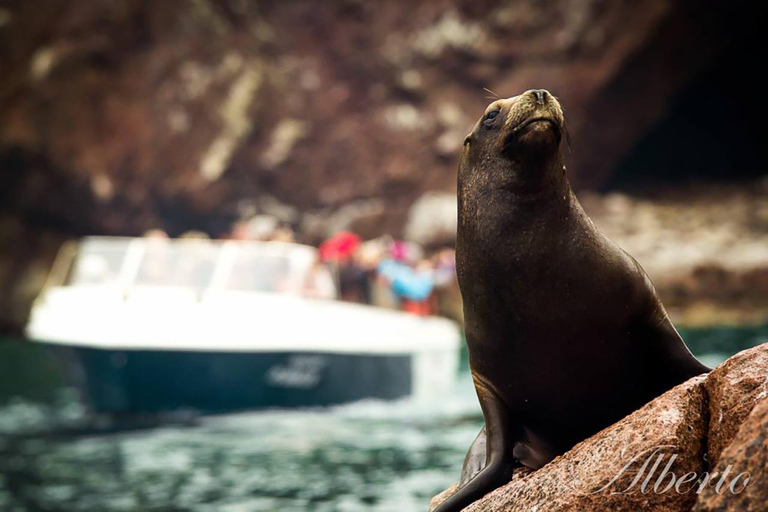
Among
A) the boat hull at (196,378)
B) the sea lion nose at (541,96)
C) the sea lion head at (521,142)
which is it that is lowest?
the sea lion head at (521,142)

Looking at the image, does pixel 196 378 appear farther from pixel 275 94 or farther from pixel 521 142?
pixel 275 94

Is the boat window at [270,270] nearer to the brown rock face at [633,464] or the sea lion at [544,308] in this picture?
the sea lion at [544,308]

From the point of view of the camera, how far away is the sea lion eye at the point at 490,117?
7.42 ft

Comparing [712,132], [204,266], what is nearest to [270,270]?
[204,266]

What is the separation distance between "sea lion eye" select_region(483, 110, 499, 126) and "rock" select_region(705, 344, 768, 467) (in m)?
0.86

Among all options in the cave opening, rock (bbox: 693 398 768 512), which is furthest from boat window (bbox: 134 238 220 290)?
the cave opening

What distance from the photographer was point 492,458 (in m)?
2.19

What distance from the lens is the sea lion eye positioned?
2.26 meters

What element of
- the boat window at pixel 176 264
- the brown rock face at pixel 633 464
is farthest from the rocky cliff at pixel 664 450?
the boat window at pixel 176 264

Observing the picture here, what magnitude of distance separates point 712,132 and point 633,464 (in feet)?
78.6

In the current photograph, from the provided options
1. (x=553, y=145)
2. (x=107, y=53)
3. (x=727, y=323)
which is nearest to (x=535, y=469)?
(x=553, y=145)

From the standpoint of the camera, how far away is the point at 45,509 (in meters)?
5.58

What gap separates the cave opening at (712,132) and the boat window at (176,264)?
51.3 ft

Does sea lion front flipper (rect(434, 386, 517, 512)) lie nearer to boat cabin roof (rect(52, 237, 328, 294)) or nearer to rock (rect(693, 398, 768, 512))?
rock (rect(693, 398, 768, 512))
